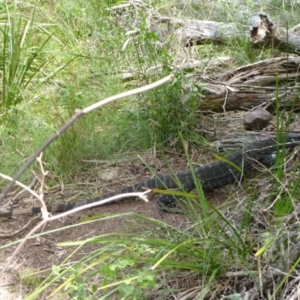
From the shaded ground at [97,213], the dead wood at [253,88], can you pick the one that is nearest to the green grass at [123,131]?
the shaded ground at [97,213]

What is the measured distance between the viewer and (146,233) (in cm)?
349

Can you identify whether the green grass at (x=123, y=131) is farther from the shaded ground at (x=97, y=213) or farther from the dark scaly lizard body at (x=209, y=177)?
the dark scaly lizard body at (x=209, y=177)

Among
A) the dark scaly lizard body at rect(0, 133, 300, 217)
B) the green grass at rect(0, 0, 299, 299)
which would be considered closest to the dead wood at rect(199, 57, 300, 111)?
the green grass at rect(0, 0, 299, 299)

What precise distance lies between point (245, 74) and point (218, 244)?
93.6 inches

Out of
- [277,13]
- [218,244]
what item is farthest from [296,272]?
[277,13]

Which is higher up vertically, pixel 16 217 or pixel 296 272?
pixel 296 272

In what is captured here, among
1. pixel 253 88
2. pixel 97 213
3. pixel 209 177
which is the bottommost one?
pixel 97 213

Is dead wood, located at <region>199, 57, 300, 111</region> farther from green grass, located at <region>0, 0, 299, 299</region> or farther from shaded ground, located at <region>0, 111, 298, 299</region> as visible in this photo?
shaded ground, located at <region>0, 111, 298, 299</region>

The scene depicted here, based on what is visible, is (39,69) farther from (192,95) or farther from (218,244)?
(218,244)

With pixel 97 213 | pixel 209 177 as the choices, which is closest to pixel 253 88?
pixel 209 177

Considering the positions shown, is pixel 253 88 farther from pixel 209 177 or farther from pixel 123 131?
pixel 123 131

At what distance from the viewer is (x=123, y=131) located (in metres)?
5.07

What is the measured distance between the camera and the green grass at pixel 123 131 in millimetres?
2854

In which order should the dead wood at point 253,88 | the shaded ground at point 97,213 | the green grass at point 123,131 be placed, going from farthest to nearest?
the dead wood at point 253,88 → the shaded ground at point 97,213 → the green grass at point 123,131
